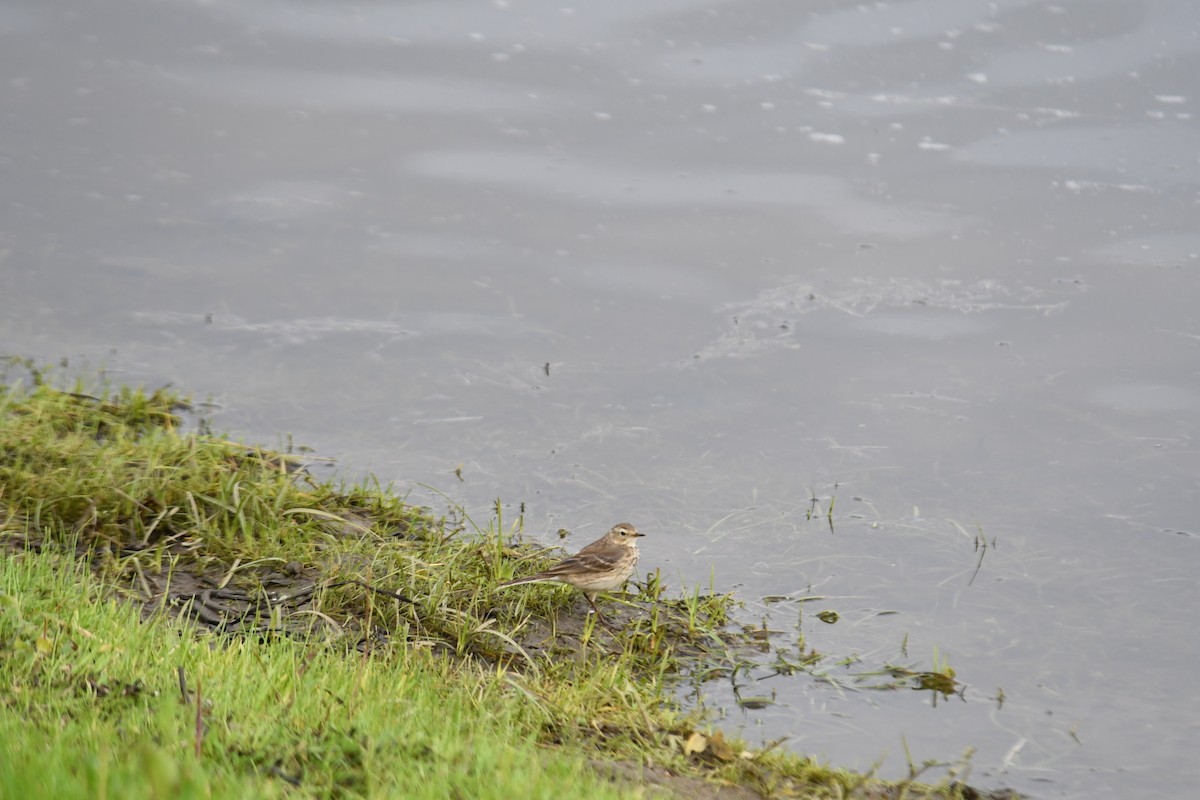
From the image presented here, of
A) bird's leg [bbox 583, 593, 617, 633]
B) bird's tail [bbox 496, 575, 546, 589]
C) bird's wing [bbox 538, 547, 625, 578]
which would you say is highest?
bird's wing [bbox 538, 547, 625, 578]

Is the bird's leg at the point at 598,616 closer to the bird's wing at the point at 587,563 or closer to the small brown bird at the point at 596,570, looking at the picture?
the small brown bird at the point at 596,570

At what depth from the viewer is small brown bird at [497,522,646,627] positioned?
5.86m

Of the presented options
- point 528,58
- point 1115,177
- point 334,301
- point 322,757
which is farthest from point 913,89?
point 322,757

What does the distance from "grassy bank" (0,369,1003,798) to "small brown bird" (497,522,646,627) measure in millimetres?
126

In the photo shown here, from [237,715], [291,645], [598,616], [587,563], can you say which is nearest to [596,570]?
[587,563]

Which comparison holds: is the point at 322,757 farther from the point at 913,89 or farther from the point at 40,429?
the point at 913,89

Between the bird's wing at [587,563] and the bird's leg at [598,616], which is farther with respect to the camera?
the bird's leg at [598,616]

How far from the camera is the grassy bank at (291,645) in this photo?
372cm

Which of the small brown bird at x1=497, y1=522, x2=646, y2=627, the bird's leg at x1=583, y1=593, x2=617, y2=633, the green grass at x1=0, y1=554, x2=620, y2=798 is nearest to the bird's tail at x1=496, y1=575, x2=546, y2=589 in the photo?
the small brown bird at x1=497, y1=522, x2=646, y2=627

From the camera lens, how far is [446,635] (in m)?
5.61

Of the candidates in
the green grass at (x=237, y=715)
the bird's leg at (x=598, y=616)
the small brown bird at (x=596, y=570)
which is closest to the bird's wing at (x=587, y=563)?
the small brown bird at (x=596, y=570)

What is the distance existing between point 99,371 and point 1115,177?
7.51 m

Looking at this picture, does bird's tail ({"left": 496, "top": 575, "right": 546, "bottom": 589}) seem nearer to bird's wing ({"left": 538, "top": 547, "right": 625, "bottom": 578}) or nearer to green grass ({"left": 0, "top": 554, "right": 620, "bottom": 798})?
bird's wing ({"left": 538, "top": 547, "right": 625, "bottom": 578})

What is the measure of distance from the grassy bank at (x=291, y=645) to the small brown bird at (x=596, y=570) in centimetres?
Answer: 13
